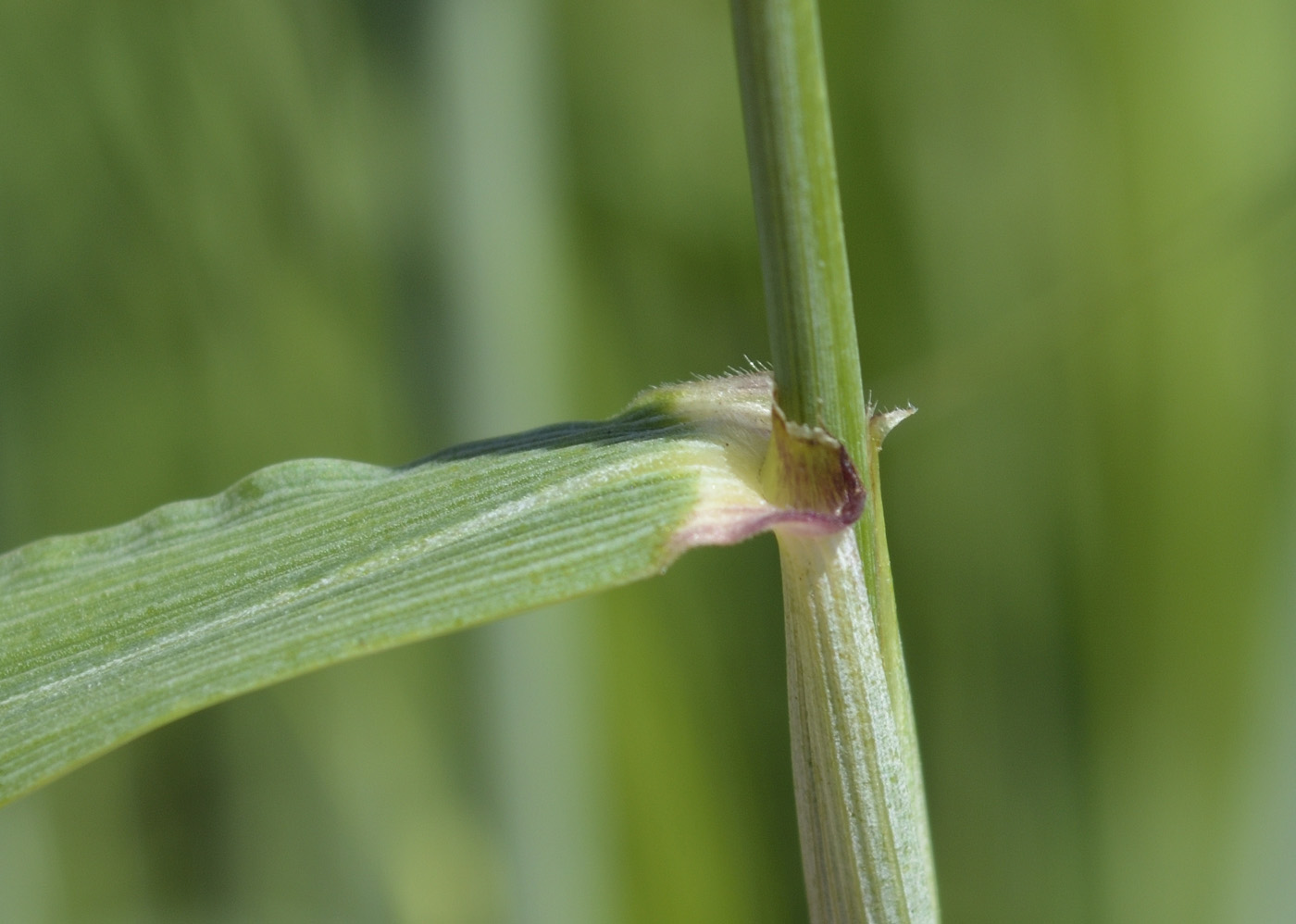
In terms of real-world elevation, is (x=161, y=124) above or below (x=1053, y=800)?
above

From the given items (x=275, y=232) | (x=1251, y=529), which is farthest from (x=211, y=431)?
(x=1251, y=529)

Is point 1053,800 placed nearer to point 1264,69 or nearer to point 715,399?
point 1264,69

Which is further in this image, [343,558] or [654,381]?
[654,381]

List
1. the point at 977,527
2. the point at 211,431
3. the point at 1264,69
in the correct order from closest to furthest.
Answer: the point at 1264,69 < the point at 977,527 < the point at 211,431

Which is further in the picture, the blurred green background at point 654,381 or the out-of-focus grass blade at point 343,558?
the blurred green background at point 654,381

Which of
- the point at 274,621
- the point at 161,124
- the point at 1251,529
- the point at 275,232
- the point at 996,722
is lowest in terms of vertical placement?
the point at 996,722
